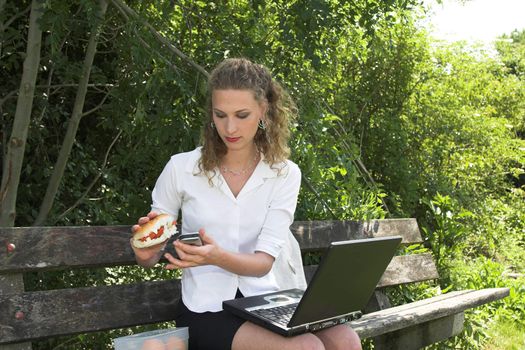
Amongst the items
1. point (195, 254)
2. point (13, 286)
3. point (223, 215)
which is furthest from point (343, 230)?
point (13, 286)

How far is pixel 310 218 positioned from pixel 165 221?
7.20 feet

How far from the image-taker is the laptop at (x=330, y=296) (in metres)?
2.37

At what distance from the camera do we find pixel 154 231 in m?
2.49

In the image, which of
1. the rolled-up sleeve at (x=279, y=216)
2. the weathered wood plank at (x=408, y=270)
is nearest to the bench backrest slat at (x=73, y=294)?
the rolled-up sleeve at (x=279, y=216)

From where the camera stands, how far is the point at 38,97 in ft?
17.2

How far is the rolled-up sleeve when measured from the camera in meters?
2.74

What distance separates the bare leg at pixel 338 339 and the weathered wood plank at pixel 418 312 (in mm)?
480

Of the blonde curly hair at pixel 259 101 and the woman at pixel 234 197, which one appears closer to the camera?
the woman at pixel 234 197

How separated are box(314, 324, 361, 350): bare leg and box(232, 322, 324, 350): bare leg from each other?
16 centimetres

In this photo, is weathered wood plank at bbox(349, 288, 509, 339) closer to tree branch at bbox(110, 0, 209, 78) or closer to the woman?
the woman

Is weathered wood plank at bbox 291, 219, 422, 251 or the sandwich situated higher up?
the sandwich

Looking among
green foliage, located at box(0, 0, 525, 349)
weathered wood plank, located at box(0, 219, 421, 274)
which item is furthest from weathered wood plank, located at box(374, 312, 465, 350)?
weathered wood plank, located at box(0, 219, 421, 274)

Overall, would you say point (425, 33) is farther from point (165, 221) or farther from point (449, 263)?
point (165, 221)

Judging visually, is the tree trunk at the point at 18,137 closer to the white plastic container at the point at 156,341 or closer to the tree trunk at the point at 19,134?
the tree trunk at the point at 19,134
